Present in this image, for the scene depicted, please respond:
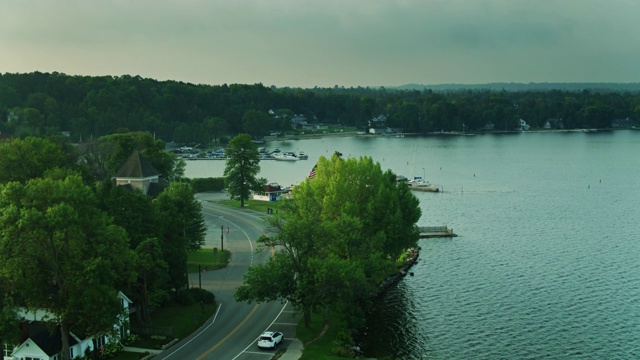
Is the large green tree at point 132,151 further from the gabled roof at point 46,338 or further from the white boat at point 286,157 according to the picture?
the white boat at point 286,157

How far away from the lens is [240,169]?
90.2m

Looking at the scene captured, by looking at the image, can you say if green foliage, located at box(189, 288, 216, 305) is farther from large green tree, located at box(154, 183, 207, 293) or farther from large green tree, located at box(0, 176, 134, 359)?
large green tree, located at box(0, 176, 134, 359)

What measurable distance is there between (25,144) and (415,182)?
72357 millimetres

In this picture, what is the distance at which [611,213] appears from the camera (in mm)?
93688

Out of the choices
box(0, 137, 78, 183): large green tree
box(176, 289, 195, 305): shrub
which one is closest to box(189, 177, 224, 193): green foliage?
box(0, 137, 78, 183): large green tree

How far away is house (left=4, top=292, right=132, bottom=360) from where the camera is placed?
125 ft

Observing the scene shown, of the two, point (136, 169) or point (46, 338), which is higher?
point (136, 169)

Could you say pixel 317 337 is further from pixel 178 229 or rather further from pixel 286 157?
pixel 286 157

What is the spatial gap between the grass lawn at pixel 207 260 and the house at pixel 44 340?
18.5 metres

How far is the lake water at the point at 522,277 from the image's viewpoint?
1837 inches

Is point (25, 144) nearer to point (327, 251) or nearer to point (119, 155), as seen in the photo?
point (119, 155)

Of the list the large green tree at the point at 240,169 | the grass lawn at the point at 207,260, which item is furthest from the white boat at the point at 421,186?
the grass lawn at the point at 207,260

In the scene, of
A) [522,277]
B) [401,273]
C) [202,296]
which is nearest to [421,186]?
[401,273]

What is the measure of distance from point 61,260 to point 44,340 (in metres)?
4.64
